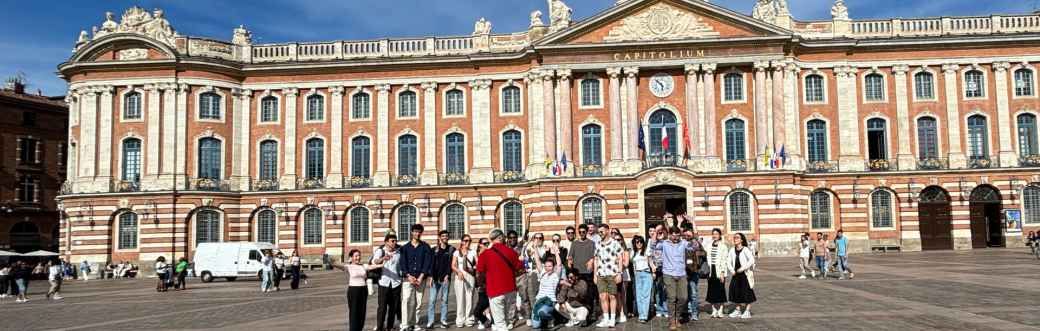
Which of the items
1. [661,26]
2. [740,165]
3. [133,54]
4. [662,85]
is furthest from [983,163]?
[133,54]

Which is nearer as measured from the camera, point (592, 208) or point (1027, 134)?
point (592, 208)

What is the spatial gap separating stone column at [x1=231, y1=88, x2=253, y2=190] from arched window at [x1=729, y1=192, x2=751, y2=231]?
84.8ft

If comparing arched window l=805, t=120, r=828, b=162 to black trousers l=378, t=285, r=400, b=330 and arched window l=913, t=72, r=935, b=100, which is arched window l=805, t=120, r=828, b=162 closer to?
arched window l=913, t=72, r=935, b=100

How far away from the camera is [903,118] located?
146 feet

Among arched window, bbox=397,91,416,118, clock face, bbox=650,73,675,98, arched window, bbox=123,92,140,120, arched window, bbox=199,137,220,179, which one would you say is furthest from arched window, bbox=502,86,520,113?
arched window, bbox=123,92,140,120

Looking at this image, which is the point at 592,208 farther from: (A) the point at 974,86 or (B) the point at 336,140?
(A) the point at 974,86

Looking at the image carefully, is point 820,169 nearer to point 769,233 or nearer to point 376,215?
point 769,233

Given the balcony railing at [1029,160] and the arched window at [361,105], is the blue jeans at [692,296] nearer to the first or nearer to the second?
the arched window at [361,105]

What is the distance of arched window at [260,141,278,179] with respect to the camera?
47.7 meters

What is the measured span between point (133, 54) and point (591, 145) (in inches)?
972

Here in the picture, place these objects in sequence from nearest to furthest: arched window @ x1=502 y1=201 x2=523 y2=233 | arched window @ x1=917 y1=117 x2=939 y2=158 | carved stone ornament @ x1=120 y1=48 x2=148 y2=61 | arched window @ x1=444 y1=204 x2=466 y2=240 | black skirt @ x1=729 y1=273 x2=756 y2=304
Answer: black skirt @ x1=729 y1=273 x2=756 y2=304 → arched window @ x1=917 y1=117 x2=939 y2=158 → carved stone ornament @ x1=120 y1=48 x2=148 y2=61 → arched window @ x1=502 y1=201 x2=523 y2=233 → arched window @ x1=444 y1=204 x2=466 y2=240

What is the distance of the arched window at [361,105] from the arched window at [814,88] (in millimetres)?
A: 23434

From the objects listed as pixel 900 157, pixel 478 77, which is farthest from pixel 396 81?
pixel 900 157

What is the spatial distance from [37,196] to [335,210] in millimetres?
25749
